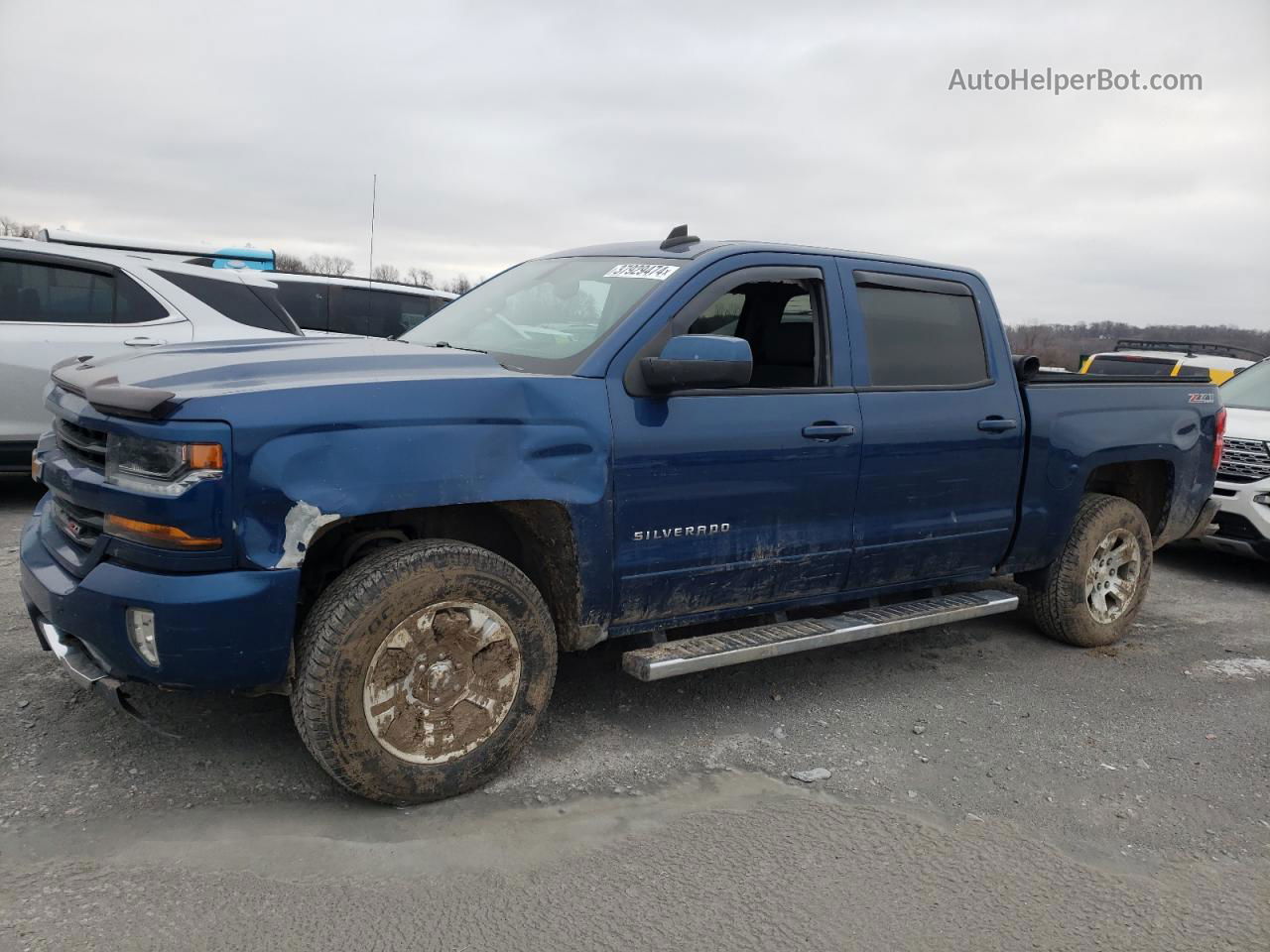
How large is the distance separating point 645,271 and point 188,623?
7.01 ft

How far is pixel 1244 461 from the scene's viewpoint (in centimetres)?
698

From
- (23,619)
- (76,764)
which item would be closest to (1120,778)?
Answer: (76,764)

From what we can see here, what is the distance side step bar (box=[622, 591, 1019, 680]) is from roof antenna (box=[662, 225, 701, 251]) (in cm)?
164

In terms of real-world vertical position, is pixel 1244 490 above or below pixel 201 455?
below

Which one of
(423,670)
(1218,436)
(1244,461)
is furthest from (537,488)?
(1244,461)

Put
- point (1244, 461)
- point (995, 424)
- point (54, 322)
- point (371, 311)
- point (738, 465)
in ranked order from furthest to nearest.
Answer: point (371, 311), point (1244, 461), point (54, 322), point (995, 424), point (738, 465)

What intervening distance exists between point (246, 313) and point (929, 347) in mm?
5228

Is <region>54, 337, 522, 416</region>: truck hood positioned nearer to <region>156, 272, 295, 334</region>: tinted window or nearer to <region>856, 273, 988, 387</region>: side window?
<region>856, 273, 988, 387</region>: side window

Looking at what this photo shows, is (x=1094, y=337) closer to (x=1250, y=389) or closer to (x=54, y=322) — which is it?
(x=1250, y=389)

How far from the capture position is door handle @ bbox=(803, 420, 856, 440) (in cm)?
383

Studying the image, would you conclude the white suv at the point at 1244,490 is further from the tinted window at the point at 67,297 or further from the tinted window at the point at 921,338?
the tinted window at the point at 67,297

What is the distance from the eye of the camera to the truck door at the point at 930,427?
4.11 m

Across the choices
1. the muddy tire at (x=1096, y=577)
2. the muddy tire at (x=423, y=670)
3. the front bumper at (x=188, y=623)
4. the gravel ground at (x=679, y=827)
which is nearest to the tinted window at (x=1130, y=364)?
the muddy tire at (x=1096, y=577)

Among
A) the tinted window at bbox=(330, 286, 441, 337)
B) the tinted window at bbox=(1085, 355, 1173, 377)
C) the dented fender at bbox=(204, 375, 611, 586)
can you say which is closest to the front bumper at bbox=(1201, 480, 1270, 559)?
the tinted window at bbox=(1085, 355, 1173, 377)
